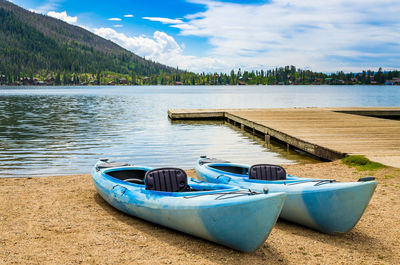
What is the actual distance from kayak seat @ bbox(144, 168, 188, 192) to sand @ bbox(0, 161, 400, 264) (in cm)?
77

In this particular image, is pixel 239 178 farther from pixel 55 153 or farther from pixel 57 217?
pixel 55 153

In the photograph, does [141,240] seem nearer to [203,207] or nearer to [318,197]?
[203,207]

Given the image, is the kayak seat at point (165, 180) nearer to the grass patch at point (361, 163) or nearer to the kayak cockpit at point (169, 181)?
the kayak cockpit at point (169, 181)

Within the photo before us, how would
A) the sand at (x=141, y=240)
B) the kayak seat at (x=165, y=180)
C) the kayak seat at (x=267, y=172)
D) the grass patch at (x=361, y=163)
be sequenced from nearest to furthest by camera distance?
the sand at (x=141, y=240), the kayak seat at (x=165, y=180), the kayak seat at (x=267, y=172), the grass patch at (x=361, y=163)

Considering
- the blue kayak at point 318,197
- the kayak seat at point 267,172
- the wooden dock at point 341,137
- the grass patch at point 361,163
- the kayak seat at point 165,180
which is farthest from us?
the wooden dock at point 341,137

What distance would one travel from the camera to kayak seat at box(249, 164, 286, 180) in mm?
7547

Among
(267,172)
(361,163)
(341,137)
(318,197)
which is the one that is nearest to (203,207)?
(318,197)

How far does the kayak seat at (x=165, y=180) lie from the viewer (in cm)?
707

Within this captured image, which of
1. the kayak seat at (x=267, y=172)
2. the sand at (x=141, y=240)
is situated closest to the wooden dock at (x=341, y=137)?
the sand at (x=141, y=240)

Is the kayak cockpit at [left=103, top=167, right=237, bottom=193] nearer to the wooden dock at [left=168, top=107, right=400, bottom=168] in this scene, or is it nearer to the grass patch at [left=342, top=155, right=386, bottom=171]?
the grass patch at [left=342, top=155, right=386, bottom=171]

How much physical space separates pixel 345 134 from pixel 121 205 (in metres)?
12.1

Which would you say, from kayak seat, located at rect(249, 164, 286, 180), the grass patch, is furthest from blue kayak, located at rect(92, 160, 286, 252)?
the grass patch

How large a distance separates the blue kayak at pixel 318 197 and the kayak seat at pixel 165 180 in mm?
1337

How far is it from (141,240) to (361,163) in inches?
308
